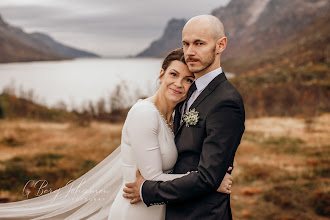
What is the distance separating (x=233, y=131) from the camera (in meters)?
1.83

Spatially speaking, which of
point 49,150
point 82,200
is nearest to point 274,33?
point 49,150

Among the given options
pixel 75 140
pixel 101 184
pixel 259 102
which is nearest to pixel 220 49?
pixel 101 184

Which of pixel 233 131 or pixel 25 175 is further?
pixel 25 175

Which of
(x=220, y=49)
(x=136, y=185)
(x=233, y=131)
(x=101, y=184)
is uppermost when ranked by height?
(x=220, y=49)

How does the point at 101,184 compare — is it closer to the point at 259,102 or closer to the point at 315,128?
the point at 315,128

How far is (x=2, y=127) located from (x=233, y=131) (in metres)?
11.1

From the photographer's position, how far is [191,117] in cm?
199

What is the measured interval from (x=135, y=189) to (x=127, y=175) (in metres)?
0.22

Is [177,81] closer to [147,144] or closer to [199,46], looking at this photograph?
[199,46]

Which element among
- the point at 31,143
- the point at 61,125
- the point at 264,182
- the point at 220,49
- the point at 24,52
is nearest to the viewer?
the point at 220,49

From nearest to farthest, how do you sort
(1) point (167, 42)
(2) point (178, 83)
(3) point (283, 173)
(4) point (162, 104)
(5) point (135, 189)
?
(5) point (135, 189) → (2) point (178, 83) → (4) point (162, 104) → (3) point (283, 173) → (1) point (167, 42)

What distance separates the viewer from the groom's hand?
2.10 metres

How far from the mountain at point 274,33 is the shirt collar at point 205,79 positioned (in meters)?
15.1

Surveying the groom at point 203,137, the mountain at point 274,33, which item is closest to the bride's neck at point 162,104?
the groom at point 203,137
